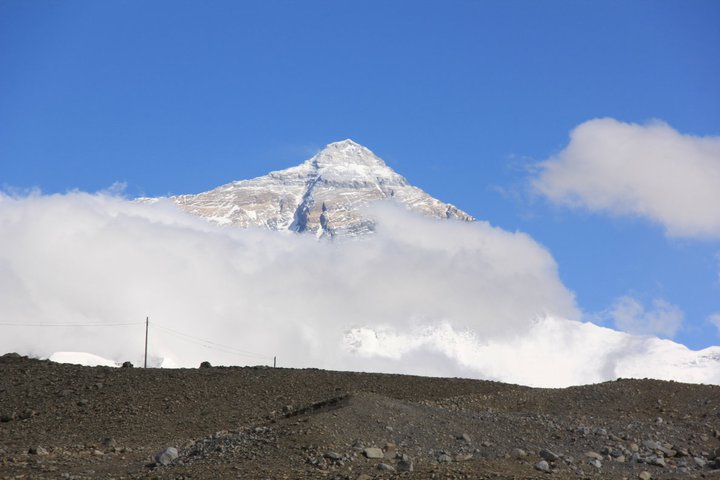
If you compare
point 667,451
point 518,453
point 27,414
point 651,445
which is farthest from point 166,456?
point 667,451

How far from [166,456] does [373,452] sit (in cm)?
494

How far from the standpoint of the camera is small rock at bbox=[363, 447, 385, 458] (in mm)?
22561

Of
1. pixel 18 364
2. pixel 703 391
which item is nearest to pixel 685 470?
pixel 703 391

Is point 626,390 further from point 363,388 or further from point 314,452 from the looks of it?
point 314,452

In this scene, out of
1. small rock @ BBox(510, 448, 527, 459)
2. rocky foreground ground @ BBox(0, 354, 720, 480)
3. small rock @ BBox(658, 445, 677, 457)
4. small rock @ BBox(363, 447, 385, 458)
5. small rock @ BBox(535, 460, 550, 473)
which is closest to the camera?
small rock @ BBox(363, 447, 385, 458)

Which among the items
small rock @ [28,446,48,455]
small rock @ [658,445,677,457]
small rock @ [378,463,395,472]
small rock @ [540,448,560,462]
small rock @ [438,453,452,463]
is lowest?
small rock @ [378,463,395,472]

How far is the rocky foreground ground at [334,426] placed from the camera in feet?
74.4

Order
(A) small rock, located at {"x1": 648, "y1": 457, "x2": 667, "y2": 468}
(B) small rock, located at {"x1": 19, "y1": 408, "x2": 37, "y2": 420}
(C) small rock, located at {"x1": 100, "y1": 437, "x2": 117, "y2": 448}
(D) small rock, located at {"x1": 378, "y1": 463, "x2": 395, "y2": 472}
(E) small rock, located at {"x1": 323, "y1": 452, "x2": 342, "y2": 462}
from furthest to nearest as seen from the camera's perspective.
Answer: (B) small rock, located at {"x1": 19, "y1": 408, "x2": 37, "y2": 420} → (C) small rock, located at {"x1": 100, "y1": 437, "x2": 117, "y2": 448} → (A) small rock, located at {"x1": 648, "y1": 457, "x2": 667, "y2": 468} → (E) small rock, located at {"x1": 323, "y1": 452, "x2": 342, "y2": 462} → (D) small rock, located at {"x1": 378, "y1": 463, "x2": 395, "y2": 472}

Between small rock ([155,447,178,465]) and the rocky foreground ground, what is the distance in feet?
0.11

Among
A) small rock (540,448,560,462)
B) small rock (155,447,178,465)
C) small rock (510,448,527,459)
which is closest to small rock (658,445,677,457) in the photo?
small rock (540,448,560,462)

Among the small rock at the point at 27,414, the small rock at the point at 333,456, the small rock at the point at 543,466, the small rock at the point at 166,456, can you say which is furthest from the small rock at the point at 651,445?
the small rock at the point at 27,414

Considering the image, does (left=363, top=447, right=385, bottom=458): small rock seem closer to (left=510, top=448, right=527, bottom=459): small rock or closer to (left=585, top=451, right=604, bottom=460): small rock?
(left=510, top=448, right=527, bottom=459): small rock

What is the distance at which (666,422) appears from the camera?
1166 inches

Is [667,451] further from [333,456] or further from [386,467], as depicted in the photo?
[333,456]
